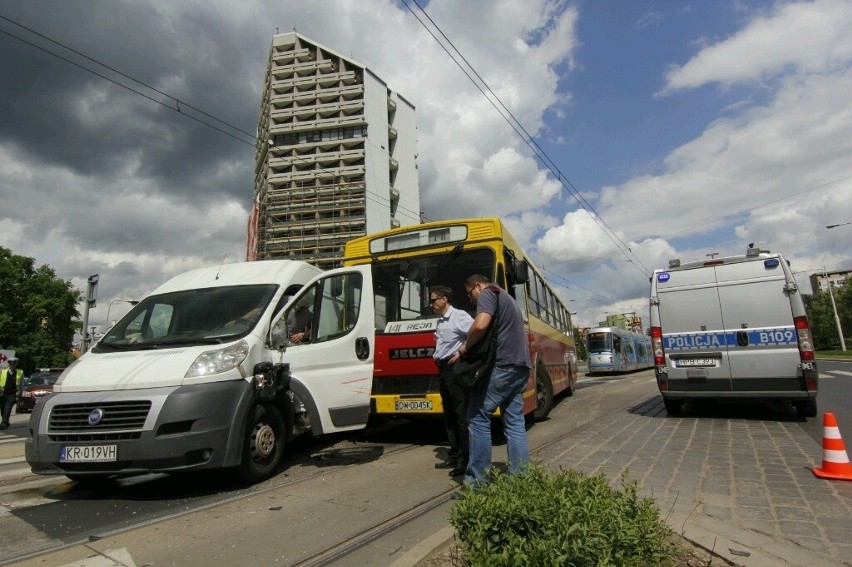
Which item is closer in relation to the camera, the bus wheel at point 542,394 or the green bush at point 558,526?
the green bush at point 558,526

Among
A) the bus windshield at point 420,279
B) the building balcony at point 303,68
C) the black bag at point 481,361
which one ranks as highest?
the building balcony at point 303,68

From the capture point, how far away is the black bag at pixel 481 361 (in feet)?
14.5

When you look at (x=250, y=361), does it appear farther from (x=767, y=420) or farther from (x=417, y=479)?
(x=767, y=420)

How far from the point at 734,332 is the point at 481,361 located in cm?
581

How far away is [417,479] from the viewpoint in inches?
209

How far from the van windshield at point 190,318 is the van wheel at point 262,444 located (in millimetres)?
894

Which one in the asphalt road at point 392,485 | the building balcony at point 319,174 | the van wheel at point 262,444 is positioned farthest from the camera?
the building balcony at point 319,174

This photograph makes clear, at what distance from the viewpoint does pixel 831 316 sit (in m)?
83.4

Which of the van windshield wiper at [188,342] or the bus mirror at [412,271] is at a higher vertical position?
the bus mirror at [412,271]

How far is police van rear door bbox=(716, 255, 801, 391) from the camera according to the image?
25.5 ft

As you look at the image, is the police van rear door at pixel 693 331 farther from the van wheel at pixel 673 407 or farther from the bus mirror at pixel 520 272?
the bus mirror at pixel 520 272

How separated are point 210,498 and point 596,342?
98.8 feet

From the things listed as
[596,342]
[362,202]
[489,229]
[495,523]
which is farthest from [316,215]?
[495,523]

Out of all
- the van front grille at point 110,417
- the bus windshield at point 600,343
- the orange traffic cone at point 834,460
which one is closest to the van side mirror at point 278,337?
the van front grille at point 110,417
